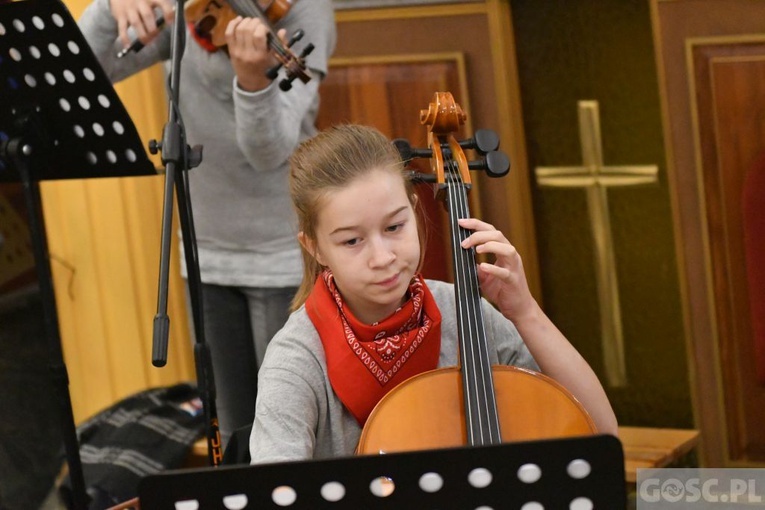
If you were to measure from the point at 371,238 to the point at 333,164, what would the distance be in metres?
0.13

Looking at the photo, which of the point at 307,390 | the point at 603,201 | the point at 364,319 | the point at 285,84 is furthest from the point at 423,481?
the point at 603,201

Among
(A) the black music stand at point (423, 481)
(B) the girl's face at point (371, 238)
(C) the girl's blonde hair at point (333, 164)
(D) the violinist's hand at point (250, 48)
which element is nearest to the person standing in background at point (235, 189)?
(D) the violinist's hand at point (250, 48)

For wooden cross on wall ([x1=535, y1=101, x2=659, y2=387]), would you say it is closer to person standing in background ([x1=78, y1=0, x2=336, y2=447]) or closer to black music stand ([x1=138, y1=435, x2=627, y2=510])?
person standing in background ([x1=78, y1=0, x2=336, y2=447])

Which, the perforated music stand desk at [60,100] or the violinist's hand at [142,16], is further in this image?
the violinist's hand at [142,16]

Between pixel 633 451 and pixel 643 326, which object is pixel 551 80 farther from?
pixel 633 451

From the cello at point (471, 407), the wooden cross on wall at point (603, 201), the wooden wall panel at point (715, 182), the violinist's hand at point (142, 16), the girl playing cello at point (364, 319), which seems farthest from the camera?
the wooden cross on wall at point (603, 201)

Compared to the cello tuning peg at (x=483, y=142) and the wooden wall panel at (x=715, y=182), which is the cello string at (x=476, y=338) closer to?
the cello tuning peg at (x=483, y=142)

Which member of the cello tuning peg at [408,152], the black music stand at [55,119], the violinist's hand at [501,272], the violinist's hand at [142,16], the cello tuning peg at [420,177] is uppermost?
the violinist's hand at [142,16]

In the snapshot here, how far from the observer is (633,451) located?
238 centimetres

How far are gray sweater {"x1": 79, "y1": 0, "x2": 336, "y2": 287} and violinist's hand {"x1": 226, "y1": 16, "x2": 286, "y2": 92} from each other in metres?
0.18

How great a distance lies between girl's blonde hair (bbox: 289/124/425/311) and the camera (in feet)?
4.88

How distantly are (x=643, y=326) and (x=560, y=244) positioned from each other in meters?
0.28

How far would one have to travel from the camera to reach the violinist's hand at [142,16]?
6.36 ft

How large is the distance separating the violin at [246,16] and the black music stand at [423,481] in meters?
0.93
